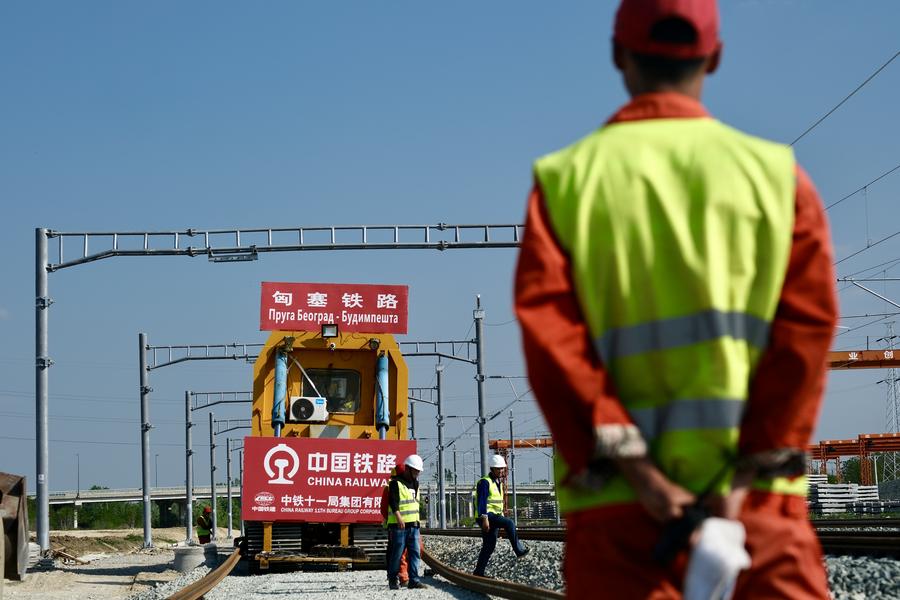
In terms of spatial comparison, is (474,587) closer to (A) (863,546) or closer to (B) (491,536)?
(B) (491,536)

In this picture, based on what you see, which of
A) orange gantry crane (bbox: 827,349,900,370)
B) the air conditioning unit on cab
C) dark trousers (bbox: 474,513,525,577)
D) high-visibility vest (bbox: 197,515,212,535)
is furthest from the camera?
orange gantry crane (bbox: 827,349,900,370)

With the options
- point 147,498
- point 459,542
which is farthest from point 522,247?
point 147,498

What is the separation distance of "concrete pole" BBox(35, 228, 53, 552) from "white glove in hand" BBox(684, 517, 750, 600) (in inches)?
946

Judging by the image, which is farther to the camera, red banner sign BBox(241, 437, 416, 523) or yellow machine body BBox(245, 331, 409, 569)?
yellow machine body BBox(245, 331, 409, 569)

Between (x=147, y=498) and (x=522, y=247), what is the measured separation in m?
42.8

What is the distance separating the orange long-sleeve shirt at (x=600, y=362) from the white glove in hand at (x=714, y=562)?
21 centimetres

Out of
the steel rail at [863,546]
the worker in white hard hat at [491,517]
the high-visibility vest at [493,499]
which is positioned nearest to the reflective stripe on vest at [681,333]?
the steel rail at [863,546]

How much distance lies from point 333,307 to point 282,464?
2.50 meters

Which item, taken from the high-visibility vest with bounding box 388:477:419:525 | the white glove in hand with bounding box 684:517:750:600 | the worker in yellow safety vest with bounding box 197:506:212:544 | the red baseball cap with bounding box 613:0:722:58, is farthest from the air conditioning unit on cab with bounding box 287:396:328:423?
the worker in yellow safety vest with bounding box 197:506:212:544

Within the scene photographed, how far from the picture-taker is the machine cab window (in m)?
19.7

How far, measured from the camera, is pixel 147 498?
43.6 metres

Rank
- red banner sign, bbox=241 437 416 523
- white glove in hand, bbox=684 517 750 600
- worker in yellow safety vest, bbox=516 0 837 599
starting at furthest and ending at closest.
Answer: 1. red banner sign, bbox=241 437 416 523
2. worker in yellow safety vest, bbox=516 0 837 599
3. white glove in hand, bbox=684 517 750 600

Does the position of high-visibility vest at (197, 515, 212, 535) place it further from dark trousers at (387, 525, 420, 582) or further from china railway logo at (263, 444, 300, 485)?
dark trousers at (387, 525, 420, 582)

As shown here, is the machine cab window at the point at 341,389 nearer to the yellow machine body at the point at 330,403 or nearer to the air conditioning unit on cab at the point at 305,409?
the yellow machine body at the point at 330,403
